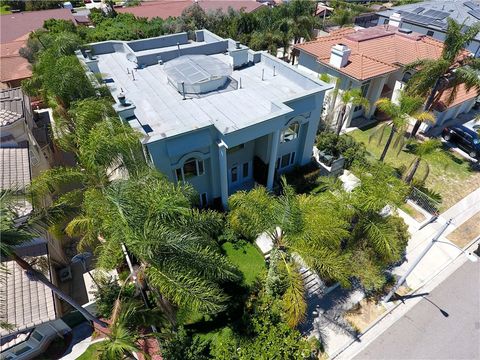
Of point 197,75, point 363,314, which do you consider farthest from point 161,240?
point 197,75

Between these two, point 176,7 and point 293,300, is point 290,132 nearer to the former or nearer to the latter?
point 293,300

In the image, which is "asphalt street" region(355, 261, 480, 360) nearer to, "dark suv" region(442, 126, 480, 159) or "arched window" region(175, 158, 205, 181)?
"arched window" region(175, 158, 205, 181)

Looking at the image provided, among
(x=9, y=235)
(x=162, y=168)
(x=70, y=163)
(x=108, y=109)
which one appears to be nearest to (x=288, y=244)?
(x=162, y=168)

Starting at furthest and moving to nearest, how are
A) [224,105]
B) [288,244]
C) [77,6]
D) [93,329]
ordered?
[77,6], [224,105], [93,329], [288,244]

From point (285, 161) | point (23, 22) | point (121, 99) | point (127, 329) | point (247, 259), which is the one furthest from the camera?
point (23, 22)

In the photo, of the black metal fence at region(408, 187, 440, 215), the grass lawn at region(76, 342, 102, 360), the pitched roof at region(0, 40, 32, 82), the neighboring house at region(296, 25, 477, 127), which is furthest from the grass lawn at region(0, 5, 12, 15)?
the black metal fence at region(408, 187, 440, 215)

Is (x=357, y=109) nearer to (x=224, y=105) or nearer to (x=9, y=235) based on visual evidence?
(x=224, y=105)

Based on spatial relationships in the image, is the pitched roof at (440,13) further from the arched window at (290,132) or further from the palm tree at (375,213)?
the palm tree at (375,213)
